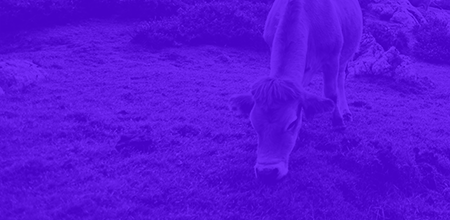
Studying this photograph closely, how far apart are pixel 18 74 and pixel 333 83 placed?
18.6ft

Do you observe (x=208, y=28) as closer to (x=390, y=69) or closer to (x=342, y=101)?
(x=390, y=69)

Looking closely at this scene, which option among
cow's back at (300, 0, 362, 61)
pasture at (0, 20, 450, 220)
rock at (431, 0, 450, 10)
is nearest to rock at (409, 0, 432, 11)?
rock at (431, 0, 450, 10)

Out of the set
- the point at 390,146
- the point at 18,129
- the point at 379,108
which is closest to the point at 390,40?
the point at 379,108

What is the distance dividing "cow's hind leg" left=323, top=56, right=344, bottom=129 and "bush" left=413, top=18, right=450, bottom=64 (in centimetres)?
639

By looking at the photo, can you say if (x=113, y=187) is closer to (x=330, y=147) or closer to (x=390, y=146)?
(x=330, y=147)

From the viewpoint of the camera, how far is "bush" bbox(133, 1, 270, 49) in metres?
11.2

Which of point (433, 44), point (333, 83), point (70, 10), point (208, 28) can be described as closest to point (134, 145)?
point (333, 83)

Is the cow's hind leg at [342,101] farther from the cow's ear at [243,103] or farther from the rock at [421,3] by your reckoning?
the rock at [421,3]

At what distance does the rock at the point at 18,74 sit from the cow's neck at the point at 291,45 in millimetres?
5110

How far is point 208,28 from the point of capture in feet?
38.0

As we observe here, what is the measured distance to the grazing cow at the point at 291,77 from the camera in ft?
14.4

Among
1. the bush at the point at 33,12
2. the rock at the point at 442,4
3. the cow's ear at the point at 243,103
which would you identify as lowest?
the rock at the point at 442,4

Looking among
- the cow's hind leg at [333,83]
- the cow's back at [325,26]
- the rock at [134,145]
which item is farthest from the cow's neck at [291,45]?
the rock at [134,145]

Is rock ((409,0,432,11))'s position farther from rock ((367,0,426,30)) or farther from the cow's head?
the cow's head
